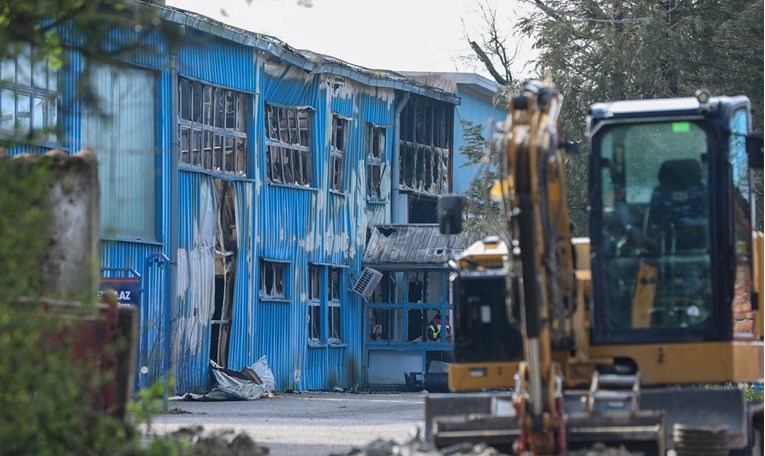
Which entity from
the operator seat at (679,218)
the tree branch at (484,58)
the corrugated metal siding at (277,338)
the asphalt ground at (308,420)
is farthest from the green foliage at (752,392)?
the tree branch at (484,58)

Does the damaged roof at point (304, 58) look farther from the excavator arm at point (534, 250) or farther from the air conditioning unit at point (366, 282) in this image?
the excavator arm at point (534, 250)

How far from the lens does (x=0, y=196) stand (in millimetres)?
9812

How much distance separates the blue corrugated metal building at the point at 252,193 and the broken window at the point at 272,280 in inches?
1.6

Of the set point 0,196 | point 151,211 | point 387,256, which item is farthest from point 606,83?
point 0,196

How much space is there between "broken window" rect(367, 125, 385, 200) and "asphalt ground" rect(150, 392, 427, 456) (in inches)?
262

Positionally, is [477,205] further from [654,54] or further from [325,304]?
[654,54]

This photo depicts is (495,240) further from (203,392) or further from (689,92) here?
(689,92)

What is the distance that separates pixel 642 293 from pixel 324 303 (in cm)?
2167

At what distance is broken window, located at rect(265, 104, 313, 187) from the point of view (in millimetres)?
32519

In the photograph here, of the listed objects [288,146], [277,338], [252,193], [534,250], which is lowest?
[277,338]

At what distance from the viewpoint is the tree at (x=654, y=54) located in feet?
105

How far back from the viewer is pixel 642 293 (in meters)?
13.3

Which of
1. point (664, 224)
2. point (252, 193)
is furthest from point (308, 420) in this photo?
point (664, 224)

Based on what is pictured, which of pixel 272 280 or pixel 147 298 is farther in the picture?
pixel 272 280
